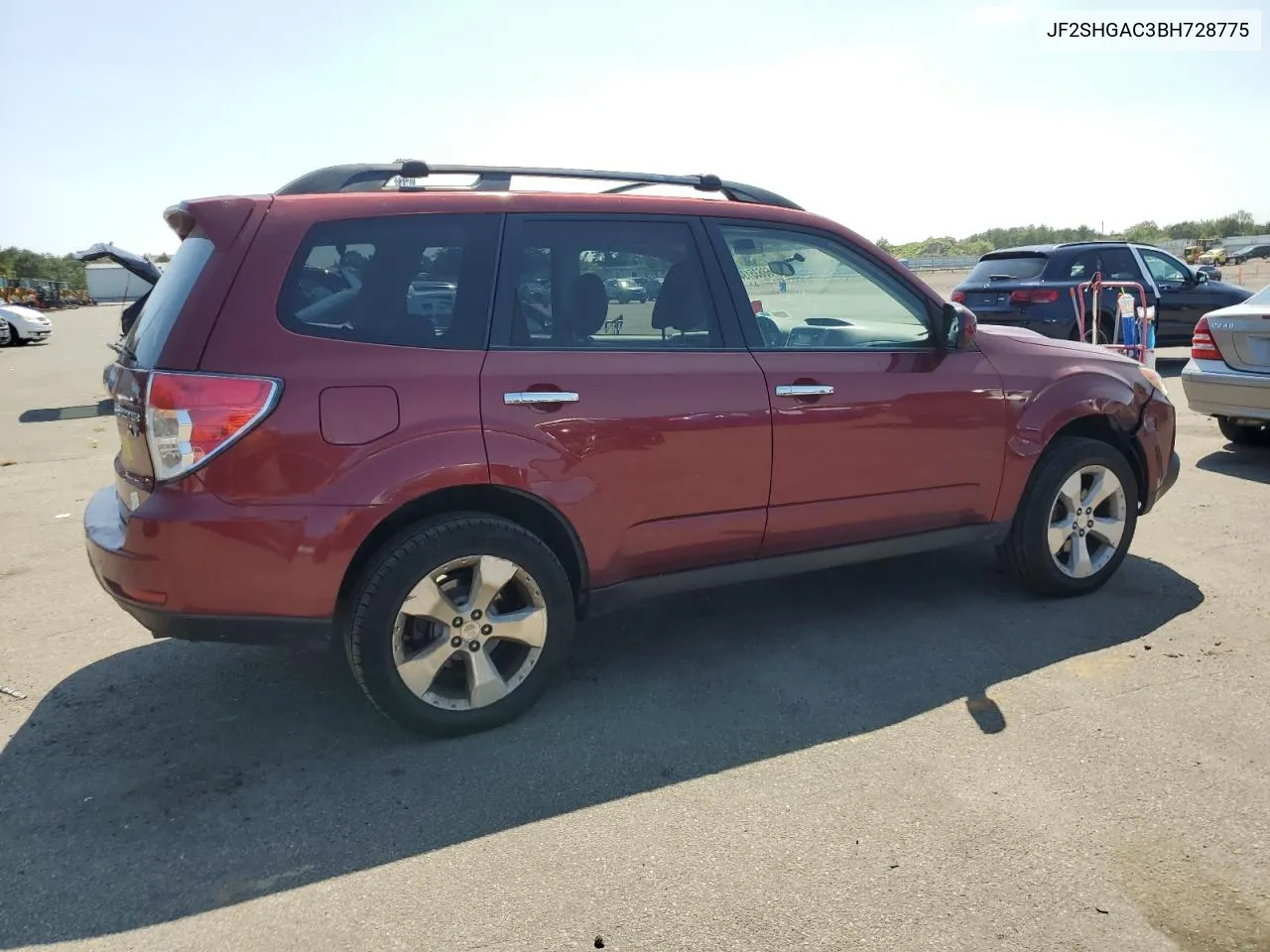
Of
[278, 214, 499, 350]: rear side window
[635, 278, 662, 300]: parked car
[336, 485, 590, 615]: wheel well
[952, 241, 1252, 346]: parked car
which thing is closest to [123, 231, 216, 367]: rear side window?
[278, 214, 499, 350]: rear side window

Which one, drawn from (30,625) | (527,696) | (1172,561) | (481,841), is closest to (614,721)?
(527,696)

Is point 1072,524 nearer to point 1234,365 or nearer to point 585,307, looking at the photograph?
point 585,307

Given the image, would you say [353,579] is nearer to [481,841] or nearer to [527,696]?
[527,696]

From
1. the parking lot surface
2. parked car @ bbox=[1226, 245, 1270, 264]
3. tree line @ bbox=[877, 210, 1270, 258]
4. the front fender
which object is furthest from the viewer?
tree line @ bbox=[877, 210, 1270, 258]

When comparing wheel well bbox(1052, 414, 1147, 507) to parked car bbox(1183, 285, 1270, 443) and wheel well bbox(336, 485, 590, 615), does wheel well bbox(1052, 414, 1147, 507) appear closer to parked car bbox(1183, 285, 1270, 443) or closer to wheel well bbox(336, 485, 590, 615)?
wheel well bbox(336, 485, 590, 615)

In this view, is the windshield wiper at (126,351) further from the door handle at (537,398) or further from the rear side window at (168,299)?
the door handle at (537,398)

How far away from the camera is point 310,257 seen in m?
3.29

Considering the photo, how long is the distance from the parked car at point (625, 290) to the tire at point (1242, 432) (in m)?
6.35

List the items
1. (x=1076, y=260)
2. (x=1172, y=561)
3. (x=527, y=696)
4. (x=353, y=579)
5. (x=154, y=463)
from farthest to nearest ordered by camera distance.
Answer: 1. (x=1076, y=260)
2. (x=1172, y=561)
3. (x=527, y=696)
4. (x=353, y=579)
5. (x=154, y=463)

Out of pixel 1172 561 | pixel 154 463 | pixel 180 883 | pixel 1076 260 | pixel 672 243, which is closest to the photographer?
pixel 180 883

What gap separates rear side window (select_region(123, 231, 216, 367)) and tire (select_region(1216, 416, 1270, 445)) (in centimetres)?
785

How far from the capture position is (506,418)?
Result: 3.41 m

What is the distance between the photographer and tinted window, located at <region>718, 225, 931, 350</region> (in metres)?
4.06

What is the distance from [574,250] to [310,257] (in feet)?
3.15
